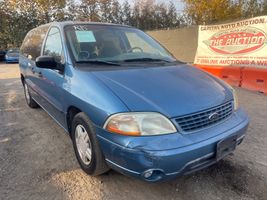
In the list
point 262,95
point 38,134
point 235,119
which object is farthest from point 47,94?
point 262,95

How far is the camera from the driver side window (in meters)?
3.47

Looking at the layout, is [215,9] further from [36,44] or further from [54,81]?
Answer: [54,81]

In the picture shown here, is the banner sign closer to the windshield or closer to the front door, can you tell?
the windshield

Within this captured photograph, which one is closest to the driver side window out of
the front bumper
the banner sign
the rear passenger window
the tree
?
the rear passenger window

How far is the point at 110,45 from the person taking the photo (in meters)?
3.57

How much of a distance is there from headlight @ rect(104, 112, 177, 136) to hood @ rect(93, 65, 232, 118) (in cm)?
6

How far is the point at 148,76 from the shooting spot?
9.50ft

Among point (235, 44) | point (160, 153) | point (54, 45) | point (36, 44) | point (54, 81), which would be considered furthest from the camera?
point (235, 44)

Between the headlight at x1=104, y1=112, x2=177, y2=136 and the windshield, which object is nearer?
the headlight at x1=104, y1=112, x2=177, y2=136

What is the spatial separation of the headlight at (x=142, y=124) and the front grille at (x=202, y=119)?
118 millimetres

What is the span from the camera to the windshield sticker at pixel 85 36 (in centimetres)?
346

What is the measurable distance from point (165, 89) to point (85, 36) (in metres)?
1.48

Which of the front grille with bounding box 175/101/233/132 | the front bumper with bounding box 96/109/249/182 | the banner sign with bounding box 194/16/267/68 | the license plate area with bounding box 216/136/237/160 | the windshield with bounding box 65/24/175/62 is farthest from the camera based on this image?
the banner sign with bounding box 194/16/267/68

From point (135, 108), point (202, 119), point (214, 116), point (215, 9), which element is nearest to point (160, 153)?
point (135, 108)
